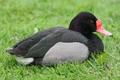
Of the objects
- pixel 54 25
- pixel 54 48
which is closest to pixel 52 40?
pixel 54 48

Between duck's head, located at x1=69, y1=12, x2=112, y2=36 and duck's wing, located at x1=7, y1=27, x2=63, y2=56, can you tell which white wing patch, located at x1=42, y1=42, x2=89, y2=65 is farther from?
duck's head, located at x1=69, y1=12, x2=112, y2=36

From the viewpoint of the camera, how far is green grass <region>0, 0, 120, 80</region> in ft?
17.6

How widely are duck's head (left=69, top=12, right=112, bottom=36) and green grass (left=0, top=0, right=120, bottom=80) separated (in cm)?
33

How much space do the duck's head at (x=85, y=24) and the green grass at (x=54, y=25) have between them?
33 centimetres

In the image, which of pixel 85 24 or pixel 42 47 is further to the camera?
pixel 85 24

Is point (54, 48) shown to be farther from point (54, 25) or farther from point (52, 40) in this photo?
point (54, 25)

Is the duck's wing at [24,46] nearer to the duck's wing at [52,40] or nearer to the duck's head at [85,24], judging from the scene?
Answer: the duck's wing at [52,40]

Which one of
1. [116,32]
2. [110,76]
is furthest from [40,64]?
[116,32]

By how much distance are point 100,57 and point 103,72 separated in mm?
317

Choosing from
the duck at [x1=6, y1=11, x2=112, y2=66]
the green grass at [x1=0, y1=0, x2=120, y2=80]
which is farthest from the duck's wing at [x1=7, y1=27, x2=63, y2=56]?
the green grass at [x1=0, y1=0, x2=120, y2=80]

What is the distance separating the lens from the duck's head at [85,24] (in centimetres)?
590

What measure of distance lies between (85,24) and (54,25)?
1634 mm

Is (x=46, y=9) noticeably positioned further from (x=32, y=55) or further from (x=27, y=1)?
(x=32, y=55)

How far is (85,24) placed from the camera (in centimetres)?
593
